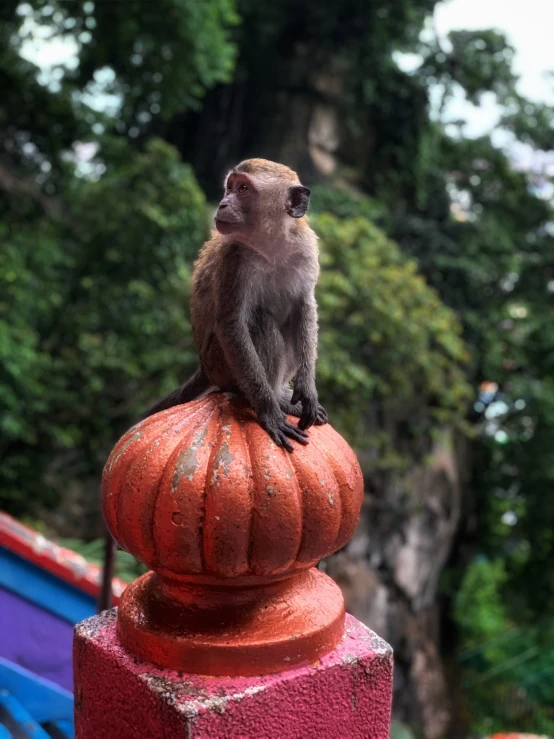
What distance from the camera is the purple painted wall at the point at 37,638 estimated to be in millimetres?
2664

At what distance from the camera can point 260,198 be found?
5.34 feet

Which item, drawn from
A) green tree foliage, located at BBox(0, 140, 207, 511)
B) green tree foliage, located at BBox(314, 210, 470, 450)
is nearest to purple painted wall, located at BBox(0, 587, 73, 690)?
green tree foliage, located at BBox(0, 140, 207, 511)

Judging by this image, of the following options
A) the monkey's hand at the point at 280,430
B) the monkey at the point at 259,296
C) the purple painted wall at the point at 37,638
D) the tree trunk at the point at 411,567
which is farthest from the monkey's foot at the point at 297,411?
the tree trunk at the point at 411,567

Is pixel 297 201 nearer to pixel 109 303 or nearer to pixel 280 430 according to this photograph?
pixel 280 430

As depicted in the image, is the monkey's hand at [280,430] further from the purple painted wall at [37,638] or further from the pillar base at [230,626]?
the purple painted wall at [37,638]

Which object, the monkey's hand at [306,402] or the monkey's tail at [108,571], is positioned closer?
the monkey's hand at [306,402]

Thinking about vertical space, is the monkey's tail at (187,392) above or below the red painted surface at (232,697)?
above

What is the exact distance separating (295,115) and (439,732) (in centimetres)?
877

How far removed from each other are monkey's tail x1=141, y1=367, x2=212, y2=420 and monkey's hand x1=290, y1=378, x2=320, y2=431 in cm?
30

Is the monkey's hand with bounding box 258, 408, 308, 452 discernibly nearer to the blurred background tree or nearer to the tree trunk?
the blurred background tree

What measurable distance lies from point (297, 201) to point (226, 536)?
943 mm

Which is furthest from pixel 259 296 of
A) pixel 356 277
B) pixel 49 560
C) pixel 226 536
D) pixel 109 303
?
pixel 109 303

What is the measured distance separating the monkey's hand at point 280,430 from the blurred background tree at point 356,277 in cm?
Result: 383

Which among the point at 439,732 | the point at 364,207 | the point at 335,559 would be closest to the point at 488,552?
the point at 439,732
